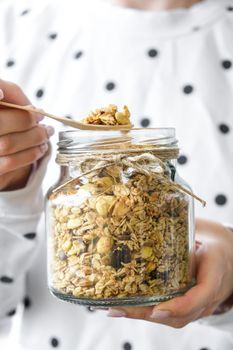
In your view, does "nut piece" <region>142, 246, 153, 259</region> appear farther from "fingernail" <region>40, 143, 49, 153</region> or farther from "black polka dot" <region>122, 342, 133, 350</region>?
"black polka dot" <region>122, 342, 133, 350</region>

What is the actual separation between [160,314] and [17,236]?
0.24 metres

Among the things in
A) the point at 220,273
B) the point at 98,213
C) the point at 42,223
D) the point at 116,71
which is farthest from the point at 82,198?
the point at 116,71

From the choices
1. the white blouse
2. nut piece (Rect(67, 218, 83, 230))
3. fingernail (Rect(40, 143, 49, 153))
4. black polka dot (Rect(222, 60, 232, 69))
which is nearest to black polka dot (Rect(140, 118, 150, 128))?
the white blouse

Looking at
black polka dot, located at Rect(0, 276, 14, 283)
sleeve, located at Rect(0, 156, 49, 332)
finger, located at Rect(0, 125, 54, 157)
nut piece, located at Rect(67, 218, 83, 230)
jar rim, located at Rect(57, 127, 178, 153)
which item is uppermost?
jar rim, located at Rect(57, 127, 178, 153)

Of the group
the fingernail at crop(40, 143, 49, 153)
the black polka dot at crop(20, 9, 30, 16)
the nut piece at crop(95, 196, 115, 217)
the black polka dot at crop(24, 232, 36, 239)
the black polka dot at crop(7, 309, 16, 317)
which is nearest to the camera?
the nut piece at crop(95, 196, 115, 217)

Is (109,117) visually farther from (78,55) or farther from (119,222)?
(78,55)

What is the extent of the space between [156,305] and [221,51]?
46 cm

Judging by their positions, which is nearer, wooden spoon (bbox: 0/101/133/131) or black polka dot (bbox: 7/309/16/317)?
wooden spoon (bbox: 0/101/133/131)

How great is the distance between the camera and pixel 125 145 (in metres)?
0.54

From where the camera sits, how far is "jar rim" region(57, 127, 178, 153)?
54cm

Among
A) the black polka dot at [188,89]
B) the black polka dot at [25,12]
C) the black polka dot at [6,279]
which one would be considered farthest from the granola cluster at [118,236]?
the black polka dot at [25,12]

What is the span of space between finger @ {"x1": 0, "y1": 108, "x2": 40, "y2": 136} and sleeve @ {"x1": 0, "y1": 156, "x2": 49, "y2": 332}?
91 mm

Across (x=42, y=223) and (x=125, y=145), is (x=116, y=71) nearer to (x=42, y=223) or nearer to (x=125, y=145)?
(x=42, y=223)

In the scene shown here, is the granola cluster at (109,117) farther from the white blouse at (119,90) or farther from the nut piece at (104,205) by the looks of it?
the white blouse at (119,90)
